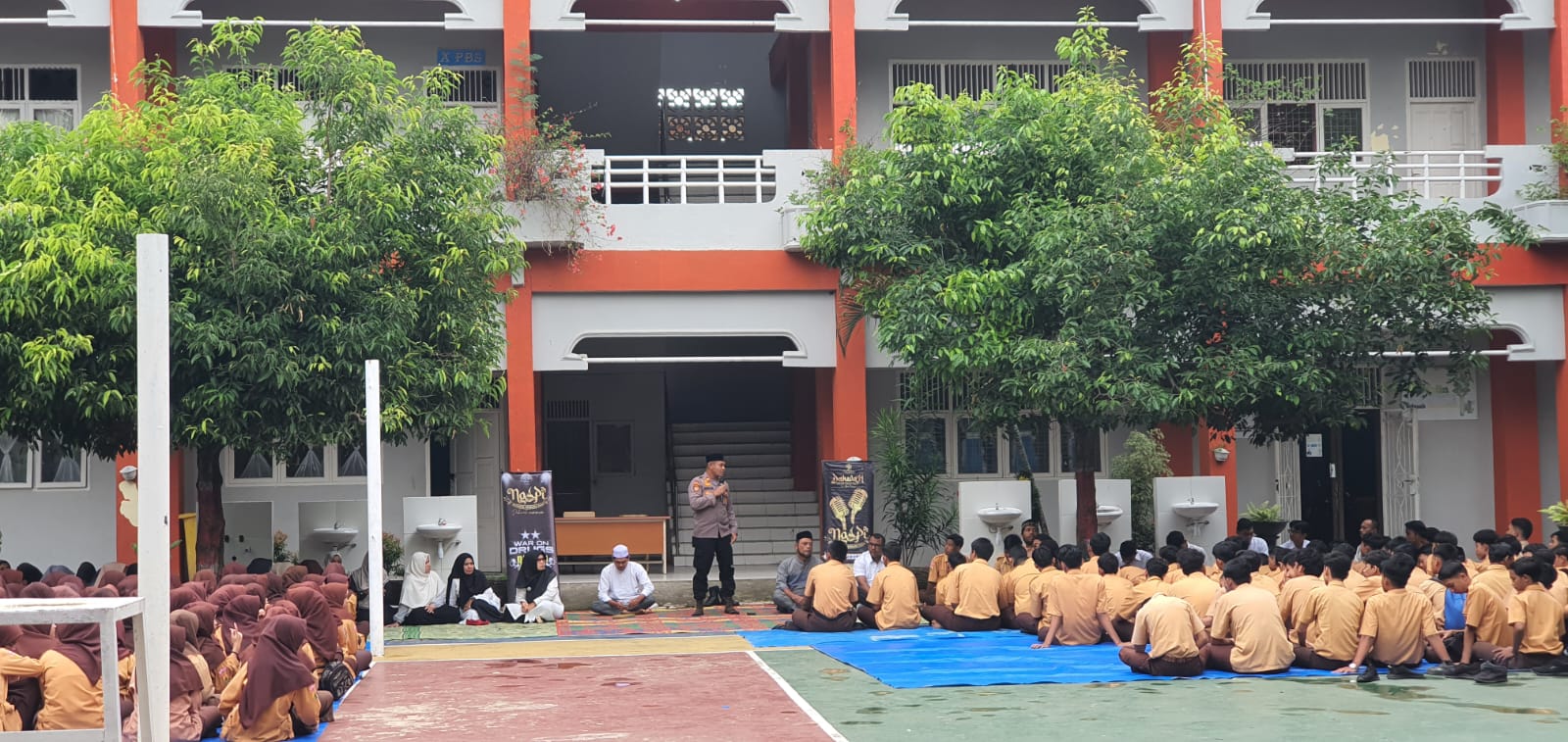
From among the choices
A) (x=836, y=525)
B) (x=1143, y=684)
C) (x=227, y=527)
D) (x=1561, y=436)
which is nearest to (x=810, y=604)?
(x=836, y=525)

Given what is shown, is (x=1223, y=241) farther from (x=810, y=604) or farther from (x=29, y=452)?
(x=29, y=452)

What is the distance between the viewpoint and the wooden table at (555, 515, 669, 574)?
64.0ft

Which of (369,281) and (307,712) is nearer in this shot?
(307,712)

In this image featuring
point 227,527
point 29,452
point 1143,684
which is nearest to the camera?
point 1143,684

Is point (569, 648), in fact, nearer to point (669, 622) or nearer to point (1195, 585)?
point (669, 622)

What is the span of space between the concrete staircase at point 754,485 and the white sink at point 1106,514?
416 centimetres

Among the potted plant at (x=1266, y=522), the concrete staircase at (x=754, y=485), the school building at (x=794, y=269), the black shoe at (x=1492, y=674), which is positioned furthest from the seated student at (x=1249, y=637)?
the concrete staircase at (x=754, y=485)

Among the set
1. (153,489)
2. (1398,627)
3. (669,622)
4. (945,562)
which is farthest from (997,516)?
(153,489)

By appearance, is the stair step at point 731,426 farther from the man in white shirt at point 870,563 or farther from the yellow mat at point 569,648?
the yellow mat at point 569,648

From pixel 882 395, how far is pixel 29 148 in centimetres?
1040

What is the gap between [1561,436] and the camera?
19.8m

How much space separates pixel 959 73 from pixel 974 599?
8.24 metres

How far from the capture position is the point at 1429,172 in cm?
2070

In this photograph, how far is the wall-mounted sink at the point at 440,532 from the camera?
1725 centimetres
